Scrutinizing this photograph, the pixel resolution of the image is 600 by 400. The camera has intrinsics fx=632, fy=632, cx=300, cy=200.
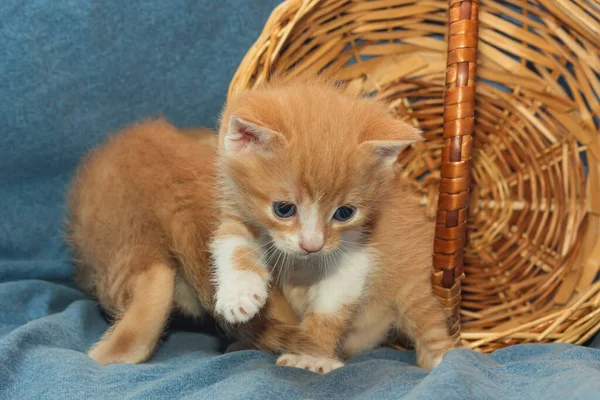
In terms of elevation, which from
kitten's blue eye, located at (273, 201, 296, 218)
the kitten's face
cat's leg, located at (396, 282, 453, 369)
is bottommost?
cat's leg, located at (396, 282, 453, 369)

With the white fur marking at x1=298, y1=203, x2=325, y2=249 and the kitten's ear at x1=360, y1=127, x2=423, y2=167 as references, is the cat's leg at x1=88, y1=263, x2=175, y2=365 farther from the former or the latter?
the kitten's ear at x1=360, y1=127, x2=423, y2=167

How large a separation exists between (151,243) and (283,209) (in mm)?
448

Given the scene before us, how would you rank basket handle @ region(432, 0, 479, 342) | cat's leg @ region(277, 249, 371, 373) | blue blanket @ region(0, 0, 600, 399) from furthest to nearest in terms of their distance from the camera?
blue blanket @ region(0, 0, 600, 399) < cat's leg @ region(277, 249, 371, 373) < basket handle @ region(432, 0, 479, 342)

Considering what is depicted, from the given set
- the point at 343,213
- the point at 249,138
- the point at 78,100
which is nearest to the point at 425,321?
the point at 343,213

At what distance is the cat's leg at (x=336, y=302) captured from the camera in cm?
163

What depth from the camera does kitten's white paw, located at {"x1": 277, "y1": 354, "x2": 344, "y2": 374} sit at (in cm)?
156

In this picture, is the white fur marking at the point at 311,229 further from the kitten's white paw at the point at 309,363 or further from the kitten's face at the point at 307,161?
the kitten's white paw at the point at 309,363

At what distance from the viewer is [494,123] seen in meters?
2.14

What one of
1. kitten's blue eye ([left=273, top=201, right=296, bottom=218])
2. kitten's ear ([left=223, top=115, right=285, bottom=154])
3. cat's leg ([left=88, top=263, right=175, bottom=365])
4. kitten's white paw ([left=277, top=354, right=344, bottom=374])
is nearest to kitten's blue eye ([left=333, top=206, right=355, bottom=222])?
kitten's blue eye ([left=273, top=201, right=296, bottom=218])

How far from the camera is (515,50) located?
1917 mm

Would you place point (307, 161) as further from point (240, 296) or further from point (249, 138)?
point (240, 296)

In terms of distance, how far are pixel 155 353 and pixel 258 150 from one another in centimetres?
67

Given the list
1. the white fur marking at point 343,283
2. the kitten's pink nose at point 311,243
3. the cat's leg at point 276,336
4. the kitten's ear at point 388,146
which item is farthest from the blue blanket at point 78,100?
the kitten's ear at point 388,146

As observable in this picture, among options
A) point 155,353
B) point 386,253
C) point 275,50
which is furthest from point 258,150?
point 155,353
